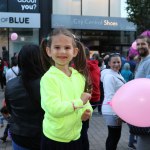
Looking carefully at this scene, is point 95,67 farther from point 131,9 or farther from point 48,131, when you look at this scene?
point 131,9

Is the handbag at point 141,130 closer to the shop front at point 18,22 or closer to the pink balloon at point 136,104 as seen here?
the pink balloon at point 136,104

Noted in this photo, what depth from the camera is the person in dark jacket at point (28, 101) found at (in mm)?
3213

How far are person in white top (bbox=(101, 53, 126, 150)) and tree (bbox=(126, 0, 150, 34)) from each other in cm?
1128

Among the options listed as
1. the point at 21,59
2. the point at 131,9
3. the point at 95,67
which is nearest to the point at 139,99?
the point at 21,59

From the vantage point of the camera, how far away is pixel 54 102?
2561mm

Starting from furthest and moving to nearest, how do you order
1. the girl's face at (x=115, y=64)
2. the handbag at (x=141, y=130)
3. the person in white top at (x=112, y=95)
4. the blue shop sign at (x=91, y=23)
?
the blue shop sign at (x=91, y=23)
the girl's face at (x=115, y=64)
the person in white top at (x=112, y=95)
the handbag at (x=141, y=130)

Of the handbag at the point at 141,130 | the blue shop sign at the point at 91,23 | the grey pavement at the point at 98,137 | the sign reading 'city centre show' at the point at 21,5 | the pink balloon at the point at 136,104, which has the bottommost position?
the grey pavement at the point at 98,137

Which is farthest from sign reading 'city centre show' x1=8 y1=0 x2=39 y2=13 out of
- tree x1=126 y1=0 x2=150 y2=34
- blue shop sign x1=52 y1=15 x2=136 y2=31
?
tree x1=126 y1=0 x2=150 y2=34

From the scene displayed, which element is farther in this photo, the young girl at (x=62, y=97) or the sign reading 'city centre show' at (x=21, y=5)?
the sign reading 'city centre show' at (x=21, y=5)

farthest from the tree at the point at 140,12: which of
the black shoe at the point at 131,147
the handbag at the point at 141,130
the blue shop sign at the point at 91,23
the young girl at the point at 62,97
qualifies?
the young girl at the point at 62,97

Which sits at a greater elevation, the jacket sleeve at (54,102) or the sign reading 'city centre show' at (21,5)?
the sign reading 'city centre show' at (21,5)

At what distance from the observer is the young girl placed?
258 centimetres

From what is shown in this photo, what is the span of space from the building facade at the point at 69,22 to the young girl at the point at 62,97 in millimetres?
18836

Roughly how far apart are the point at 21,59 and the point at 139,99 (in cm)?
103
